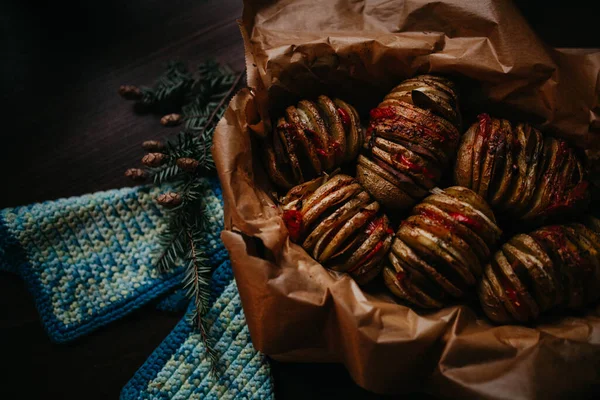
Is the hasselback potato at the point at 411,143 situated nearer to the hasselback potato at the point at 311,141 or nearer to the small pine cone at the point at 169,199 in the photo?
the hasselback potato at the point at 311,141

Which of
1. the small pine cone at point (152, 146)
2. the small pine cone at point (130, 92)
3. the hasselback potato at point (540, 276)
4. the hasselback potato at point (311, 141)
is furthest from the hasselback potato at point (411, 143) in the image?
the small pine cone at point (130, 92)

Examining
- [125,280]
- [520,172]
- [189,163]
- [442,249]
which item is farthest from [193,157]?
[520,172]

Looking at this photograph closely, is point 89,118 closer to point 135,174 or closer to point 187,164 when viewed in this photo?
point 135,174

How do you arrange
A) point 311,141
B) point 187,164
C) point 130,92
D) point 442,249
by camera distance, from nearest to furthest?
point 442,249, point 311,141, point 187,164, point 130,92

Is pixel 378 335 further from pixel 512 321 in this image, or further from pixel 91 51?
pixel 91 51

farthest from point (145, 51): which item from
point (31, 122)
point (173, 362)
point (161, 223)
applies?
point (173, 362)
